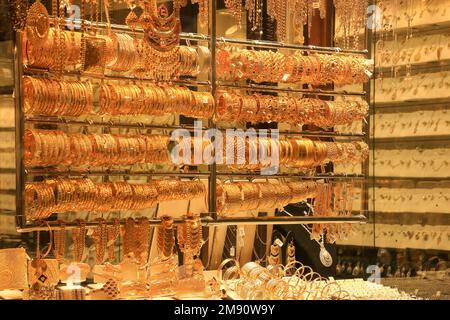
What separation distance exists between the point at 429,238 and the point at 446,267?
0.17 metres

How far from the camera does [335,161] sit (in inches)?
145

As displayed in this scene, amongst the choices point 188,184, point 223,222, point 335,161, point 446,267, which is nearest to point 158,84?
point 188,184

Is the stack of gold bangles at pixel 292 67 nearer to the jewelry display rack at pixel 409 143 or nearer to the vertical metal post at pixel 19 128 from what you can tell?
the jewelry display rack at pixel 409 143

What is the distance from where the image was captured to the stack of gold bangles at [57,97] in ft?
9.22

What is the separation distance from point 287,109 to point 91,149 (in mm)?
959

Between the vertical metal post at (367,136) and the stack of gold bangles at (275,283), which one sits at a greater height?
the vertical metal post at (367,136)

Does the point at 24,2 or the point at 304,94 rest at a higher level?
the point at 24,2

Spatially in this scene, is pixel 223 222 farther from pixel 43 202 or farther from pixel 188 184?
pixel 43 202

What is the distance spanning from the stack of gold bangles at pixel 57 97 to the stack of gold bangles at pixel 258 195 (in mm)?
712

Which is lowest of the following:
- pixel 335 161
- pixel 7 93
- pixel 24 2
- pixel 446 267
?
pixel 446 267

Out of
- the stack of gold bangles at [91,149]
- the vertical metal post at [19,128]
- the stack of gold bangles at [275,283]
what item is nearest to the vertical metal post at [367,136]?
the stack of gold bangles at [275,283]

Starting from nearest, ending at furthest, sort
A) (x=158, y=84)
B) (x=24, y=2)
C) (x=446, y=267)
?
→ (x=24, y=2) → (x=158, y=84) → (x=446, y=267)

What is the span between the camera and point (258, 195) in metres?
3.43
